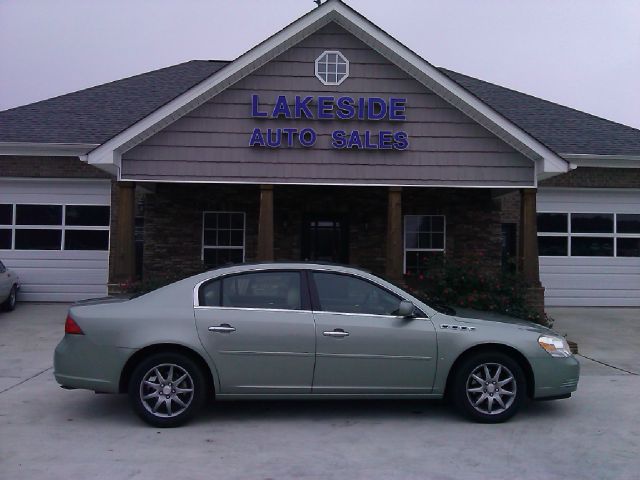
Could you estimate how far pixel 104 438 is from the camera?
219 inches

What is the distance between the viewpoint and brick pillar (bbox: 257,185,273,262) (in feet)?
35.9

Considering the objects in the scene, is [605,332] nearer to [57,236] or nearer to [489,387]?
[489,387]

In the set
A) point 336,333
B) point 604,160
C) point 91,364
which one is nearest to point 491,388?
point 336,333

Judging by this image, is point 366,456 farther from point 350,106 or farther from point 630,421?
point 350,106

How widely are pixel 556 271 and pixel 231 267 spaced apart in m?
10.9

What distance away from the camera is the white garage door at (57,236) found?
1411 centimetres

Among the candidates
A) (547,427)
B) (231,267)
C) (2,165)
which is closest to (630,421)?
(547,427)

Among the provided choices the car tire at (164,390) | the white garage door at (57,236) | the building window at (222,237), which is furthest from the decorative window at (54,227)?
the car tire at (164,390)

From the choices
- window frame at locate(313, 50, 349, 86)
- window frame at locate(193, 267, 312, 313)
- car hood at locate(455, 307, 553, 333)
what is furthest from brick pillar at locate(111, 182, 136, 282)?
car hood at locate(455, 307, 553, 333)

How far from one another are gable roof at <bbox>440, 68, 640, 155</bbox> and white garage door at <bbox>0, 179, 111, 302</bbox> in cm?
868

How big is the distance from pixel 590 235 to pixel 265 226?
329 inches

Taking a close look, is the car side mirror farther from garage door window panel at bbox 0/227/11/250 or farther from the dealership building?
garage door window panel at bbox 0/227/11/250

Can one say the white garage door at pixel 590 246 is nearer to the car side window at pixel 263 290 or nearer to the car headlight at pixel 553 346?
the car headlight at pixel 553 346

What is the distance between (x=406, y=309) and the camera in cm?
590
